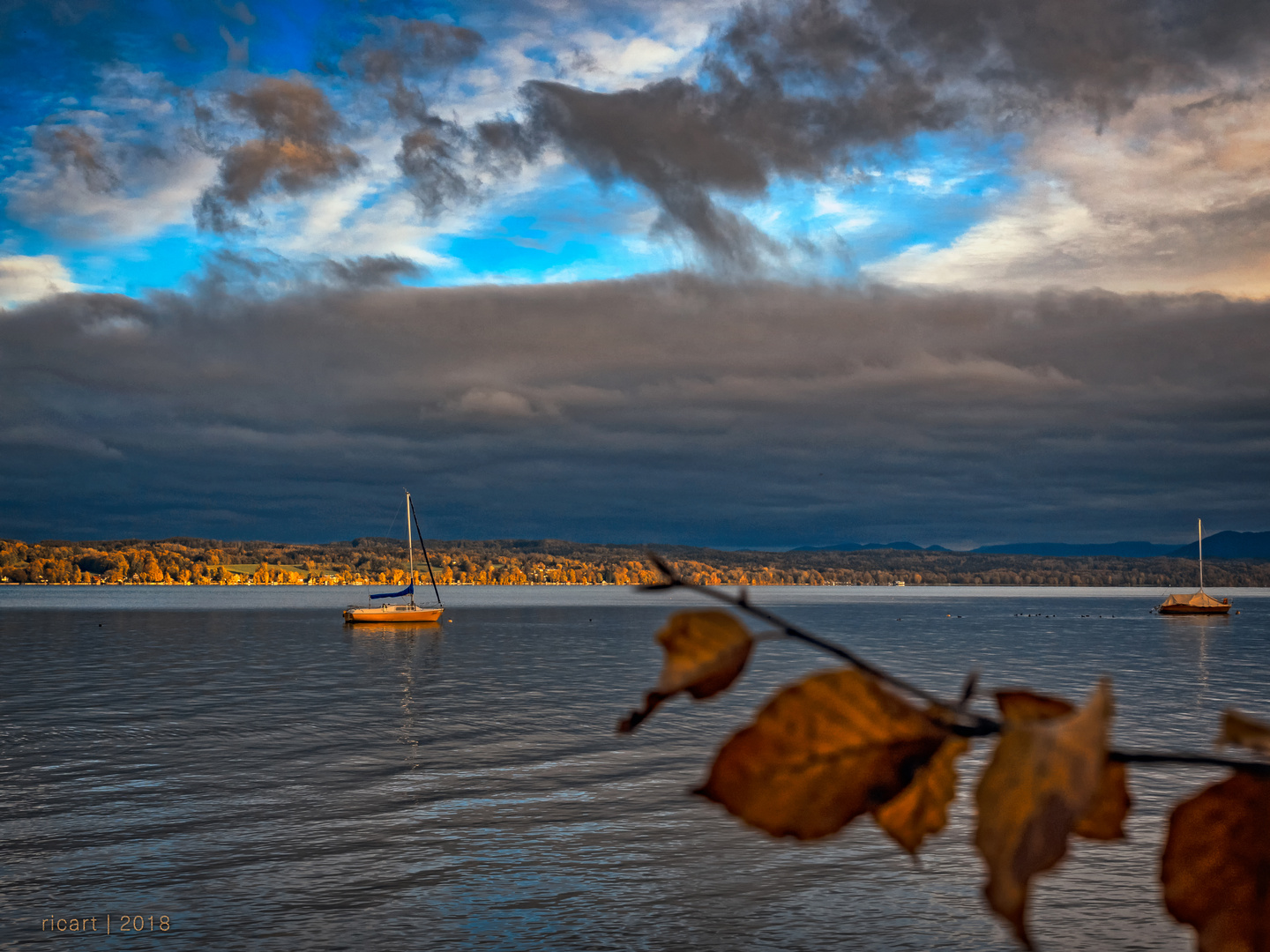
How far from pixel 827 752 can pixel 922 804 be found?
173mm

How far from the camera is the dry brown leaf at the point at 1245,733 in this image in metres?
0.77

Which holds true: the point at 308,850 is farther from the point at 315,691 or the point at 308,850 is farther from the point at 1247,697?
the point at 1247,697

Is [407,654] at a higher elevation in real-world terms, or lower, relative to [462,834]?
lower

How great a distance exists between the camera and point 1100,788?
37.2 inches

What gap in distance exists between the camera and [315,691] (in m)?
66.3

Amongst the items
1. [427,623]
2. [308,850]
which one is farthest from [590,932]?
[427,623]

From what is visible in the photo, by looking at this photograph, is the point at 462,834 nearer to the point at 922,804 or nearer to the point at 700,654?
the point at 922,804

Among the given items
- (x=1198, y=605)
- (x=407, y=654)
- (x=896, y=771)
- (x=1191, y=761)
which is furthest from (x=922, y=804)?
(x=1198, y=605)

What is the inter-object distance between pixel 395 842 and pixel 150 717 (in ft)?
101

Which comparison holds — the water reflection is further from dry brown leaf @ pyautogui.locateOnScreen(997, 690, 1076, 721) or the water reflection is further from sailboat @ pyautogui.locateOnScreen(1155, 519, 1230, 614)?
sailboat @ pyautogui.locateOnScreen(1155, 519, 1230, 614)

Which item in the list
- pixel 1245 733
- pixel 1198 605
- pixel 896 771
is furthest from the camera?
pixel 1198 605

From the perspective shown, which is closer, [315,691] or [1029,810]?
[1029,810]

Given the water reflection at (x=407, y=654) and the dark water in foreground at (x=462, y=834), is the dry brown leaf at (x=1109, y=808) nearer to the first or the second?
the dark water in foreground at (x=462, y=834)

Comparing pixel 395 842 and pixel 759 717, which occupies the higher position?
pixel 759 717
